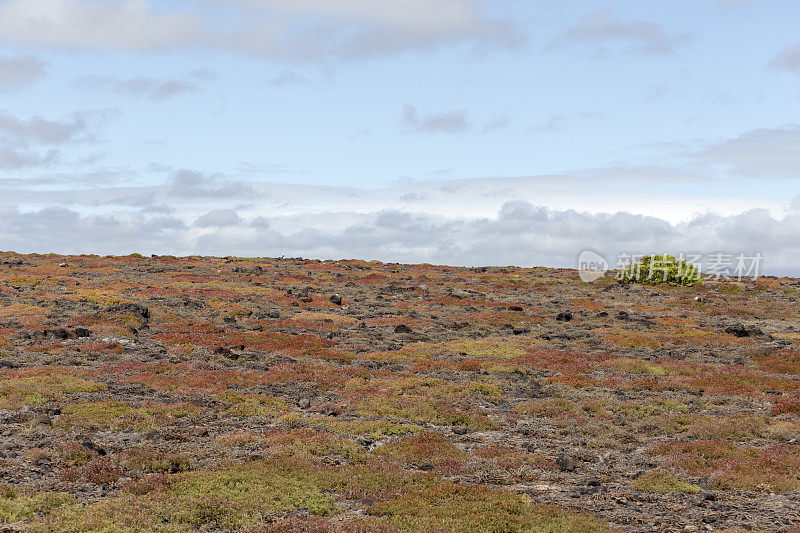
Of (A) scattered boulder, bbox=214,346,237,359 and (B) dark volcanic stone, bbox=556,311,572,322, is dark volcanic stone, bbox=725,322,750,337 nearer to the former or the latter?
(B) dark volcanic stone, bbox=556,311,572,322

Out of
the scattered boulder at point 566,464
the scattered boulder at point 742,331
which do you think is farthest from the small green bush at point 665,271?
the scattered boulder at point 566,464

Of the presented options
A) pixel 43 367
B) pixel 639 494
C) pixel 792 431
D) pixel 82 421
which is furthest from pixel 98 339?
pixel 792 431

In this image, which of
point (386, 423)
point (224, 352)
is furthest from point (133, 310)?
point (386, 423)

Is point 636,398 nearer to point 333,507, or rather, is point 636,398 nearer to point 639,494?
point 639,494

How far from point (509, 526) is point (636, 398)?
14.8 meters

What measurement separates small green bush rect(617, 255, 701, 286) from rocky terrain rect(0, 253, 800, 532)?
31.6 metres

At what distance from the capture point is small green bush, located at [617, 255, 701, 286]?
78.1 metres

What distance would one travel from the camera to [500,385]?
2725 cm

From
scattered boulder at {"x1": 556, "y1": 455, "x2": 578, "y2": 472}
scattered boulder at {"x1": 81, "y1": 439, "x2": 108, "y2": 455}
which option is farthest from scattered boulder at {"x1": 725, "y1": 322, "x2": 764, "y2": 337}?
scattered boulder at {"x1": 81, "y1": 439, "x2": 108, "y2": 455}

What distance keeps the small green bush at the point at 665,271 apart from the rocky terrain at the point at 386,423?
31587 mm

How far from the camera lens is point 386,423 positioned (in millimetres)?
19984

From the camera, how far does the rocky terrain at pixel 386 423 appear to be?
520 inches

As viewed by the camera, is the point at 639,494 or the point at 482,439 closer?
the point at 639,494

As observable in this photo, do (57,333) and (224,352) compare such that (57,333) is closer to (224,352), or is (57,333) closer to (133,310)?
(224,352)
